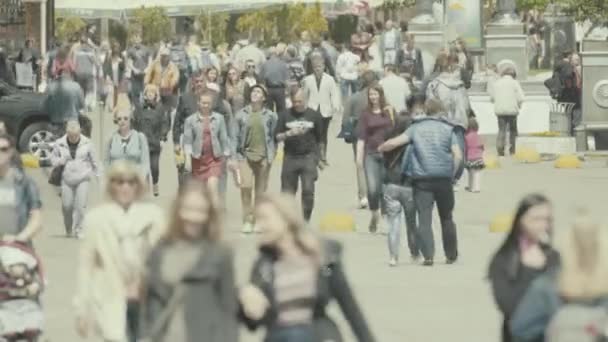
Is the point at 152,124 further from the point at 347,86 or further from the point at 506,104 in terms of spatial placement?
the point at 347,86

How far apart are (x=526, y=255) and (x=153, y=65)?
93.3 ft

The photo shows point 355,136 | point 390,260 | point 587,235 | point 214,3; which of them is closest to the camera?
point 587,235

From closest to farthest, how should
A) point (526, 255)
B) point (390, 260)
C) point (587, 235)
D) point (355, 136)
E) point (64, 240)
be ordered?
1. point (587, 235)
2. point (526, 255)
3. point (390, 260)
4. point (64, 240)
5. point (355, 136)

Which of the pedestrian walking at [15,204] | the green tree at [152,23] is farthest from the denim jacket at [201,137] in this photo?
the green tree at [152,23]

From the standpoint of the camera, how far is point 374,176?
A: 22.9 metres

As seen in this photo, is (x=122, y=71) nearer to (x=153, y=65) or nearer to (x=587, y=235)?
(x=153, y=65)

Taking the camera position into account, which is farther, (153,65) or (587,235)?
(153,65)

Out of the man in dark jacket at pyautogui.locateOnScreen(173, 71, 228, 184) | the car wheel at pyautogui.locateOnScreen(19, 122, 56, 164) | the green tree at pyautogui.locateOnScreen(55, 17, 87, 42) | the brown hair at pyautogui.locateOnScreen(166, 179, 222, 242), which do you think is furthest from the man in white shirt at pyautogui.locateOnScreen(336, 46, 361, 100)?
the brown hair at pyautogui.locateOnScreen(166, 179, 222, 242)

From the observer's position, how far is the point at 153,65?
126ft

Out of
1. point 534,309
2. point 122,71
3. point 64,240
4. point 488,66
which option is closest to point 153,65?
point 488,66

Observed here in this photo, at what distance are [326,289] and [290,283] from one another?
0.17 m

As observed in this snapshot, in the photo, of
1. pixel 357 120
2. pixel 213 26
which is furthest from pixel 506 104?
pixel 213 26

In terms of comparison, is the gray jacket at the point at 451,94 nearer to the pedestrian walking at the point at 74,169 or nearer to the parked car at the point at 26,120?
the pedestrian walking at the point at 74,169

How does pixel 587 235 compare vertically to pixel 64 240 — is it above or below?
above
